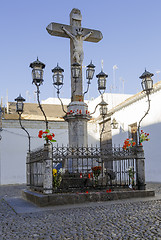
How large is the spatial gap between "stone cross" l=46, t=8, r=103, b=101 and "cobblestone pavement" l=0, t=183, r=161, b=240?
4457mm

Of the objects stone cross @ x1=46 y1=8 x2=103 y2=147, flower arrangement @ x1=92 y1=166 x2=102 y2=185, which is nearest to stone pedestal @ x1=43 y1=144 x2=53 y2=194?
flower arrangement @ x1=92 y1=166 x2=102 y2=185

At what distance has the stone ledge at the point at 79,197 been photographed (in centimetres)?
632

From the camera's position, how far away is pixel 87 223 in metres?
4.39

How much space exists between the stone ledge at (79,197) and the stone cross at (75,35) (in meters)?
3.57

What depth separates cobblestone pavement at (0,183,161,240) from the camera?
147 inches

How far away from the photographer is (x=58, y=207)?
6.04 metres

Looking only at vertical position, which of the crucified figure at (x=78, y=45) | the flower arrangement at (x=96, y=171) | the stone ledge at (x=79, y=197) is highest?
the crucified figure at (x=78, y=45)

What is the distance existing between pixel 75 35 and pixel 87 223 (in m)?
7.04

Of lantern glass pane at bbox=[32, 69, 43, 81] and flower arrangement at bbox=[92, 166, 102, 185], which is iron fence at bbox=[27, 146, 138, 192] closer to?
flower arrangement at bbox=[92, 166, 102, 185]

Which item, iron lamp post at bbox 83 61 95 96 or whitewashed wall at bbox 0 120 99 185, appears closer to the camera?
iron lamp post at bbox 83 61 95 96

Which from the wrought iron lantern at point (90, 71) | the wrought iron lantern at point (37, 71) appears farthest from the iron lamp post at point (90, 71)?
the wrought iron lantern at point (37, 71)

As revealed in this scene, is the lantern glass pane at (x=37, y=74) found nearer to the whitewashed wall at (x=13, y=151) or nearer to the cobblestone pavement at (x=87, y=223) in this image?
the cobblestone pavement at (x=87, y=223)

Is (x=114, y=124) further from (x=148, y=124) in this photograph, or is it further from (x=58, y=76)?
(x=58, y=76)

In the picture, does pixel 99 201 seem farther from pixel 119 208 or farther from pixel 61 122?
pixel 61 122
